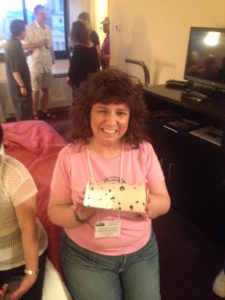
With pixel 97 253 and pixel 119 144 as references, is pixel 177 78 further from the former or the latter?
pixel 97 253

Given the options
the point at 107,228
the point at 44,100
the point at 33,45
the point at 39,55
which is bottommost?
the point at 44,100

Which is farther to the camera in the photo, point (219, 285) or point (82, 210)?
point (219, 285)

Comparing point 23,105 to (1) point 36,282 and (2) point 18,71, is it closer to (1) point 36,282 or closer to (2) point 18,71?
(2) point 18,71

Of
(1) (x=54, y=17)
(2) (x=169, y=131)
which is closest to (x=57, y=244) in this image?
(2) (x=169, y=131)

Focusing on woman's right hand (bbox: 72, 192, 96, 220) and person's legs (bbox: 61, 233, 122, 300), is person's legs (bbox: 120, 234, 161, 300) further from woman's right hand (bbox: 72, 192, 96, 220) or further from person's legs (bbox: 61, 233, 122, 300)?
woman's right hand (bbox: 72, 192, 96, 220)

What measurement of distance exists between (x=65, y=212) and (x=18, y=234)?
0.17 metres

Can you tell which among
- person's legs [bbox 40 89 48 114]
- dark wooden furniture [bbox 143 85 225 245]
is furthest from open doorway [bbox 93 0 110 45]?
dark wooden furniture [bbox 143 85 225 245]

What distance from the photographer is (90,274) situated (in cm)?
99

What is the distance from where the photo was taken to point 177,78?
2547mm

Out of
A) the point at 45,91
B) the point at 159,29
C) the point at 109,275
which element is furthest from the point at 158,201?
the point at 45,91

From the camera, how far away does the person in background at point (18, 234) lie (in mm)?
873

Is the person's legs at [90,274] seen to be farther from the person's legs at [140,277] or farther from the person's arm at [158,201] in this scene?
the person's arm at [158,201]

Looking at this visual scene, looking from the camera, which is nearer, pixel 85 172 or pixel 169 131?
pixel 85 172

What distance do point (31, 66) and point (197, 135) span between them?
9.01 feet
